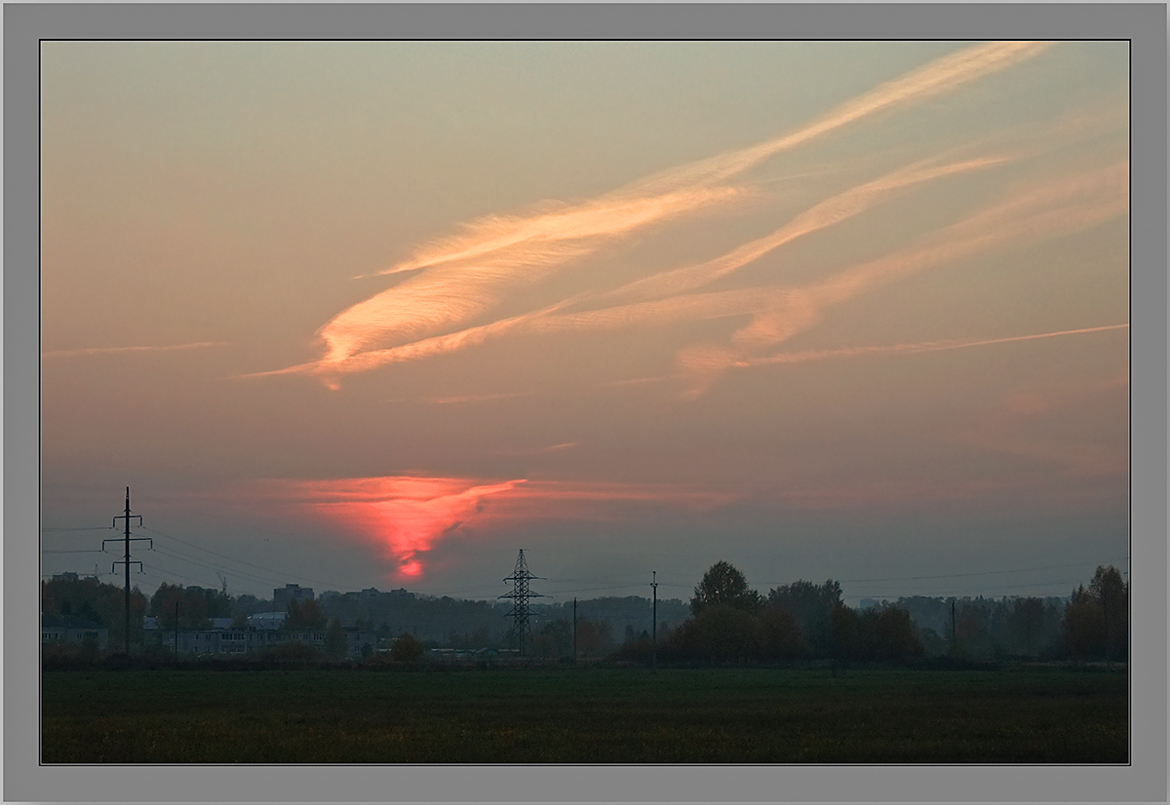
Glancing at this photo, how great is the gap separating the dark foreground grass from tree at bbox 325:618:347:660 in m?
23.0

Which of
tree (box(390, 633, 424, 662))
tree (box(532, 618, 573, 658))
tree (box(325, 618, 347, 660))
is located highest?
tree (box(390, 633, 424, 662))

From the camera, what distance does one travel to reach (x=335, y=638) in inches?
3076

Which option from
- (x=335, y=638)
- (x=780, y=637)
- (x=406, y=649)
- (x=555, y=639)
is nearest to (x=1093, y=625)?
(x=780, y=637)

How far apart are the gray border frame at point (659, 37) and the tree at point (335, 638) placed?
59.9 m

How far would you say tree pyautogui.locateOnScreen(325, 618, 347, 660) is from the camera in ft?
245

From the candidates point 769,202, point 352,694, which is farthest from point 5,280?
point 352,694

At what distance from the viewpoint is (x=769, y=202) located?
21.0 m

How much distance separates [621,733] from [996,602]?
57.4 metres

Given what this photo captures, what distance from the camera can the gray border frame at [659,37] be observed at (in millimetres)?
14188

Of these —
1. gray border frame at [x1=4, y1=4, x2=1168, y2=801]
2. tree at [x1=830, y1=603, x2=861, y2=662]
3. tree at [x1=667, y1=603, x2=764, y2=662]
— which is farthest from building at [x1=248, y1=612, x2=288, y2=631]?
gray border frame at [x1=4, y1=4, x2=1168, y2=801]

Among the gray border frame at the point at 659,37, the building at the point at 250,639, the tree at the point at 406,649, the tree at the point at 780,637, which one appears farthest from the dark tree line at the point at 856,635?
the gray border frame at the point at 659,37

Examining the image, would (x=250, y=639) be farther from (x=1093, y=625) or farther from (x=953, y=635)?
(x=1093, y=625)

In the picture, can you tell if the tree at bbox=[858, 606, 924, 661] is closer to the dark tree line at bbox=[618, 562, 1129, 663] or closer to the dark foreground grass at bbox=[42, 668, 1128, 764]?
the dark tree line at bbox=[618, 562, 1129, 663]
